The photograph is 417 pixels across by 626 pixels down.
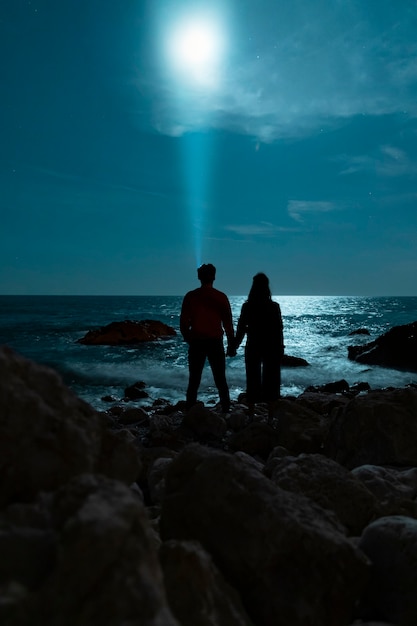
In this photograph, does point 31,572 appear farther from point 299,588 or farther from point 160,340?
point 160,340

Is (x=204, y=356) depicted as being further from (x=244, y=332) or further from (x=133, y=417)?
(x=133, y=417)

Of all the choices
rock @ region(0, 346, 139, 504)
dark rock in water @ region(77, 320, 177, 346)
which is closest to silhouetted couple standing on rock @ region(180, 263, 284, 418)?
rock @ region(0, 346, 139, 504)

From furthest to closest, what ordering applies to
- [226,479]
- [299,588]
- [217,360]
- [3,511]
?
[217,360], [226,479], [299,588], [3,511]

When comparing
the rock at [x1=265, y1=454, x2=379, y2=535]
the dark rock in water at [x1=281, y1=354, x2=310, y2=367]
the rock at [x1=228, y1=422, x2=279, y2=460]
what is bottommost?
the dark rock in water at [x1=281, y1=354, x2=310, y2=367]

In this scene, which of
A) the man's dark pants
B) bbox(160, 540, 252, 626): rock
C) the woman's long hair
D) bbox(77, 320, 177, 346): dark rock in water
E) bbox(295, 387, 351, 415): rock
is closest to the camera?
bbox(160, 540, 252, 626): rock

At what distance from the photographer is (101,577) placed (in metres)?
1.15

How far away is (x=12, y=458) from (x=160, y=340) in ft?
99.8

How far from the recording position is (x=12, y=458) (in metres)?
1.58

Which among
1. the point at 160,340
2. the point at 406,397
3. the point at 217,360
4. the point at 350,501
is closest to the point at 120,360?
the point at 160,340

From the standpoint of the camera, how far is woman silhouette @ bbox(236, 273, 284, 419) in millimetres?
5930

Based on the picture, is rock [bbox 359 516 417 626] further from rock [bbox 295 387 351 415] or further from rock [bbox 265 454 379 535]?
rock [bbox 295 387 351 415]

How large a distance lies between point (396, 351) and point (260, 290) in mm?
15414

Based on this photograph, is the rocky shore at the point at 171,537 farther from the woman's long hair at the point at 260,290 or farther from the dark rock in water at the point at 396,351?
the dark rock in water at the point at 396,351

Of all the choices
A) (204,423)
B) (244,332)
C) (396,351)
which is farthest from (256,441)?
(396,351)
